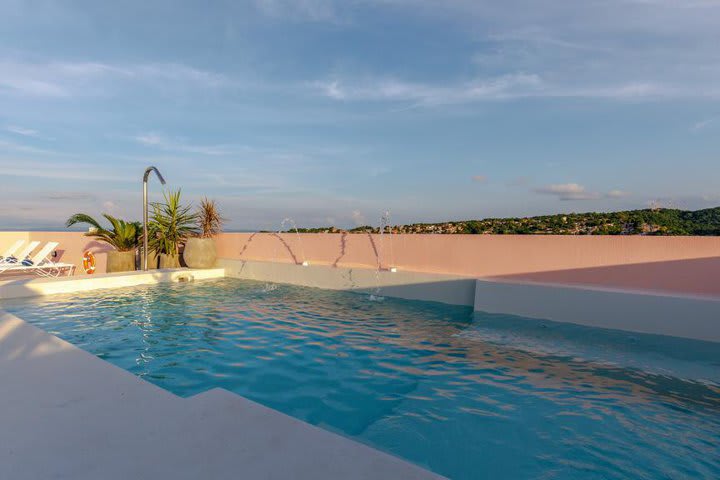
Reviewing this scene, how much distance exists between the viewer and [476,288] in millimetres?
6246

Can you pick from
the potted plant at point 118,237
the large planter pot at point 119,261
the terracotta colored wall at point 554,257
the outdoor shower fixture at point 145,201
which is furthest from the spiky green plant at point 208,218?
the terracotta colored wall at point 554,257

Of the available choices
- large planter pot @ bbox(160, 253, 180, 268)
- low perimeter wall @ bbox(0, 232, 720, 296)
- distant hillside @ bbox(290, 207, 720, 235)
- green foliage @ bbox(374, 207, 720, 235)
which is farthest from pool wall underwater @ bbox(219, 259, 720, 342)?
large planter pot @ bbox(160, 253, 180, 268)

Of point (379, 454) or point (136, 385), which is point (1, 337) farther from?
point (379, 454)

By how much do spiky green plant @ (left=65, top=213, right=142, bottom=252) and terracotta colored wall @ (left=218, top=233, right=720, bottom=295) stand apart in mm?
4569

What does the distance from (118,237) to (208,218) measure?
7.03ft

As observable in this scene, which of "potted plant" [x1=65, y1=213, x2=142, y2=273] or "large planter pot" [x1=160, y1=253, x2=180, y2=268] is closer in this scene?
"potted plant" [x1=65, y1=213, x2=142, y2=273]

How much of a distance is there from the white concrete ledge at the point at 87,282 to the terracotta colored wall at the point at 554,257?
3101 mm

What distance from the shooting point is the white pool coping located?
135cm

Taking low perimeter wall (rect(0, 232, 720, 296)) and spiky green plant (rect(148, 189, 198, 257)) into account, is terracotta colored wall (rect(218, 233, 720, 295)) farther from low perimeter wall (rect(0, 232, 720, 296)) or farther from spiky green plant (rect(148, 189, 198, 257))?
spiky green plant (rect(148, 189, 198, 257))

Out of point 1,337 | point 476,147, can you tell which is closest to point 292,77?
point 476,147

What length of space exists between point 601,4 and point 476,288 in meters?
4.92

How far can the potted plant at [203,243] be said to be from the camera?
9586 mm

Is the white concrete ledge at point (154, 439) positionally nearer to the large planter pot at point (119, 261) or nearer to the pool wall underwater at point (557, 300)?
the pool wall underwater at point (557, 300)

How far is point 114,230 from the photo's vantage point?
9328 mm
